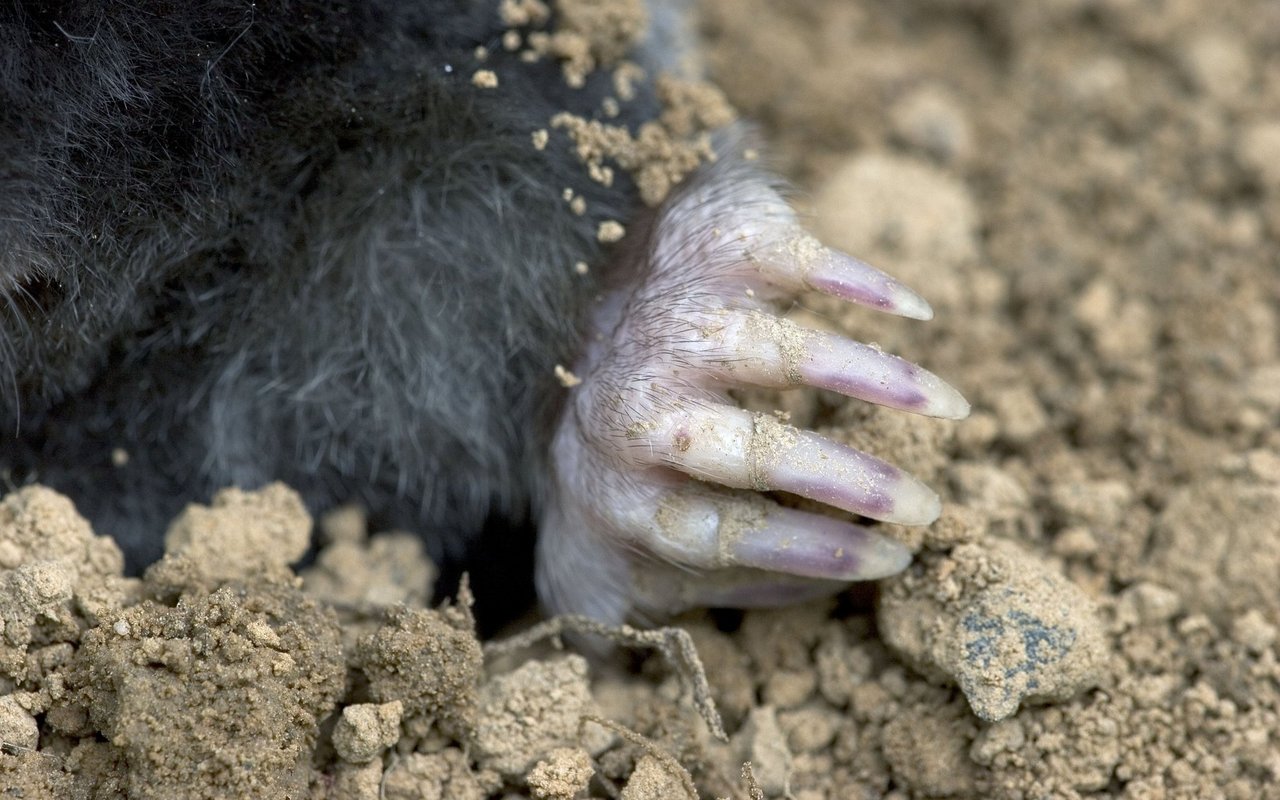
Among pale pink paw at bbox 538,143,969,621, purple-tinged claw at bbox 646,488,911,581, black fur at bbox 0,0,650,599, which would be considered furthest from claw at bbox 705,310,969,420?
black fur at bbox 0,0,650,599

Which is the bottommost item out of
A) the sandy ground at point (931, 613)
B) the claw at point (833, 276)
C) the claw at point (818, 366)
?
the sandy ground at point (931, 613)

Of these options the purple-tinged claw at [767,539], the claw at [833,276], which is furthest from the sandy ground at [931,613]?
the claw at [833,276]

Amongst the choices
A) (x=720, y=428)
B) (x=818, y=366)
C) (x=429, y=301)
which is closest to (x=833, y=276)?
(x=818, y=366)

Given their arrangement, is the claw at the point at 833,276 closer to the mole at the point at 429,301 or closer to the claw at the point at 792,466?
the mole at the point at 429,301

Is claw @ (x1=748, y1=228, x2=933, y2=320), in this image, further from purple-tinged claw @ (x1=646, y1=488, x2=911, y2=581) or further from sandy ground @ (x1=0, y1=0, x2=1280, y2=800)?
purple-tinged claw @ (x1=646, y1=488, x2=911, y2=581)

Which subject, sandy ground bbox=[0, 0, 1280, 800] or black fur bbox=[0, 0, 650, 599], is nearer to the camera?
sandy ground bbox=[0, 0, 1280, 800]

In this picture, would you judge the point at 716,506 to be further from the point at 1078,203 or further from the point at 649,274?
the point at 1078,203

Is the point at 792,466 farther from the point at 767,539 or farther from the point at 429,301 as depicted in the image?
the point at 429,301
